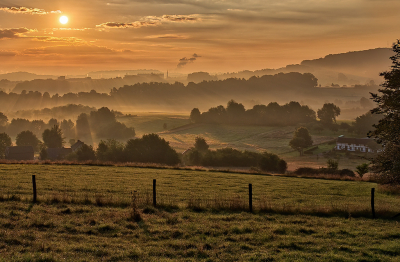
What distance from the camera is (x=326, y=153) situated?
4092 inches

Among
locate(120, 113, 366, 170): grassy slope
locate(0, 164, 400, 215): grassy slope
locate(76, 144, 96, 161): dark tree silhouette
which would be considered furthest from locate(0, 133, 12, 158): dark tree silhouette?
locate(0, 164, 400, 215): grassy slope

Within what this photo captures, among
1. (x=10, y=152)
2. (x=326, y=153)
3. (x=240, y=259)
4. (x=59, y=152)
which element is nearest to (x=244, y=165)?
Result: (x=326, y=153)

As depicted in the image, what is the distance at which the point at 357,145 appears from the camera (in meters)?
111

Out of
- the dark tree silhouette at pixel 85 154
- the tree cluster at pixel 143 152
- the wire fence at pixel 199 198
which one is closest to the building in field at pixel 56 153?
the dark tree silhouette at pixel 85 154

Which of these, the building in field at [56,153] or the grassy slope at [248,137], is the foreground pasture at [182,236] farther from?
the building in field at [56,153]

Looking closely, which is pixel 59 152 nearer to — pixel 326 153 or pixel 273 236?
pixel 326 153

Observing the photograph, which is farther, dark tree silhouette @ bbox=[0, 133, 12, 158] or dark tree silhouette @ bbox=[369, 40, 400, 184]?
dark tree silhouette @ bbox=[0, 133, 12, 158]

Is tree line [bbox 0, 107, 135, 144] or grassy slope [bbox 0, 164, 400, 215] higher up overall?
tree line [bbox 0, 107, 135, 144]

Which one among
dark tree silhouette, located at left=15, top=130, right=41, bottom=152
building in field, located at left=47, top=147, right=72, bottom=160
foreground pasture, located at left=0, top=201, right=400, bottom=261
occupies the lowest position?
foreground pasture, located at left=0, top=201, right=400, bottom=261

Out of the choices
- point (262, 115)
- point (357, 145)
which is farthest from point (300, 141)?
point (262, 115)

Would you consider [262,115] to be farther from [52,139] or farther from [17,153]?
[17,153]

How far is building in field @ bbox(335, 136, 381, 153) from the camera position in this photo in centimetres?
10856

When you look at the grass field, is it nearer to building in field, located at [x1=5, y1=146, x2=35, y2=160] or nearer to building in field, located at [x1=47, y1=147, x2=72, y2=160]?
building in field, located at [x1=5, y1=146, x2=35, y2=160]

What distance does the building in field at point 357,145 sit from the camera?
108562 mm
